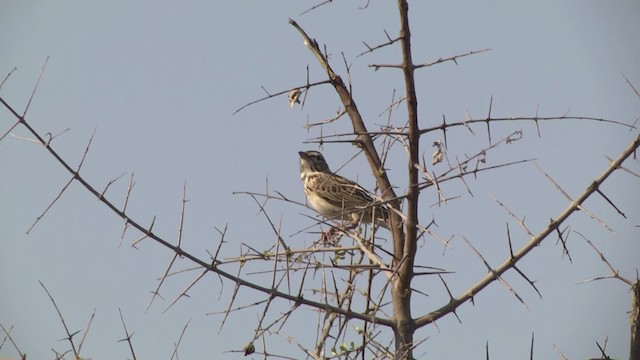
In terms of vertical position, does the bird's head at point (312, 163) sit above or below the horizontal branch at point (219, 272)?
above

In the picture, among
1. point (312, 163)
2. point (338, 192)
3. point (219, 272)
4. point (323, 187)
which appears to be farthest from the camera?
point (312, 163)

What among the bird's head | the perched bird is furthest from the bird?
the perched bird

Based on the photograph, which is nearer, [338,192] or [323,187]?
[338,192]

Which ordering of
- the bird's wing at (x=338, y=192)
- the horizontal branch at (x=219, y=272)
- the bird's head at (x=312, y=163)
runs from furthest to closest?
the bird's head at (x=312, y=163)
the bird's wing at (x=338, y=192)
the horizontal branch at (x=219, y=272)

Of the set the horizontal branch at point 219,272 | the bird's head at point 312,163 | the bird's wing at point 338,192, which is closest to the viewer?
the horizontal branch at point 219,272

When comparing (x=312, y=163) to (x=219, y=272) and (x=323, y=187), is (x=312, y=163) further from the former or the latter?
(x=219, y=272)

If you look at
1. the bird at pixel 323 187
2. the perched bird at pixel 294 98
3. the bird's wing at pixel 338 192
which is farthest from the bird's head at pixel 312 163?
the perched bird at pixel 294 98

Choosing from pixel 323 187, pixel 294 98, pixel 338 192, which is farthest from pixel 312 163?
pixel 294 98

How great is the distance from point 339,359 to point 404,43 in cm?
169

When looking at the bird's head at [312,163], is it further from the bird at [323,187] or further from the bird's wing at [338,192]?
the bird's wing at [338,192]

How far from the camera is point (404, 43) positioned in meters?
5.14

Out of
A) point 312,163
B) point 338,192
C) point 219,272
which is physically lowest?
point 219,272

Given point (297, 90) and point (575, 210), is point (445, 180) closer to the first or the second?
point (575, 210)

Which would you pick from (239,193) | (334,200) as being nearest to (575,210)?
(239,193)
